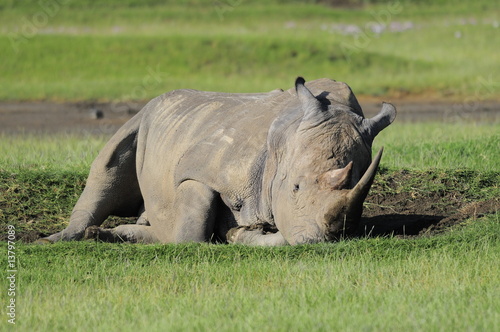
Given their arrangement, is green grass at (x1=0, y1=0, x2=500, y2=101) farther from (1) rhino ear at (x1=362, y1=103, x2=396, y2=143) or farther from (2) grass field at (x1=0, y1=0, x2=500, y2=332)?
(1) rhino ear at (x1=362, y1=103, x2=396, y2=143)

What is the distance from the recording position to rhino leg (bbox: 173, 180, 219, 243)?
6.83 metres

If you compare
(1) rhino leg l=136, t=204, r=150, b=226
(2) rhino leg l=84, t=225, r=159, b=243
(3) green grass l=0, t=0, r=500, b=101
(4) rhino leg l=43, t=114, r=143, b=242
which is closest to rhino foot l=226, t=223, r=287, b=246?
(2) rhino leg l=84, t=225, r=159, b=243

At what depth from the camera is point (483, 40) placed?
3081cm

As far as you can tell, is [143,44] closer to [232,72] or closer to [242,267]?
[232,72]

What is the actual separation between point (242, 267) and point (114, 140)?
250 centimetres

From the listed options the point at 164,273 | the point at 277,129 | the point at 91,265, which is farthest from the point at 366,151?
the point at 91,265

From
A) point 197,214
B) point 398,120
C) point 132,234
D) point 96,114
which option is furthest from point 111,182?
point 96,114

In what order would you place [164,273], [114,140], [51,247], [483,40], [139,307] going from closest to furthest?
[139,307]
[164,273]
[51,247]
[114,140]
[483,40]

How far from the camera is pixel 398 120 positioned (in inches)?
759

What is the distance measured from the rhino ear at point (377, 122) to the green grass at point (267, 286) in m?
0.72

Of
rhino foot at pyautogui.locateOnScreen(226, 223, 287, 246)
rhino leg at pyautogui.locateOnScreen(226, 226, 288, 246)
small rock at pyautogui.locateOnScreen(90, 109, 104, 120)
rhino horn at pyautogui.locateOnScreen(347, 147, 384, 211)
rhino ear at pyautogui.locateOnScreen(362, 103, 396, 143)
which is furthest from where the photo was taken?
small rock at pyautogui.locateOnScreen(90, 109, 104, 120)

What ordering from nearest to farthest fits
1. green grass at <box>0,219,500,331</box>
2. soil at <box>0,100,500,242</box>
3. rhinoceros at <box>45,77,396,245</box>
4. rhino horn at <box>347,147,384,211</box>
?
green grass at <box>0,219,500,331</box> < rhino horn at <box>347,147,384,211</box> < rhinoceros at <box>45,77,396,245</box> < soil at <box>0,100,500,242</box>

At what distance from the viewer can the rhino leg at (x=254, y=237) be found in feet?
20.9

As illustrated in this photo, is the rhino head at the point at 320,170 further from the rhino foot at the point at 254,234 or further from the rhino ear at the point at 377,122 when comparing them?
the rhino foot at the point at 254,234
